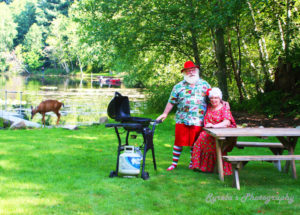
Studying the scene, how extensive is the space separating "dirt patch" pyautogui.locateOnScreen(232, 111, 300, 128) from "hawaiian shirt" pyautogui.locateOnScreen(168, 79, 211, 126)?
5626 mm

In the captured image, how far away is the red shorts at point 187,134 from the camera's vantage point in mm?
6020

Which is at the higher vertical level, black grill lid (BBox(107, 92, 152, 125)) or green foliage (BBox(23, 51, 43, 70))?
green foliage (BBox(23, 51, 43, 70))

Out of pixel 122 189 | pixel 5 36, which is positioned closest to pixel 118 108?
pixel 122 189

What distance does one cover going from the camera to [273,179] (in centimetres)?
556

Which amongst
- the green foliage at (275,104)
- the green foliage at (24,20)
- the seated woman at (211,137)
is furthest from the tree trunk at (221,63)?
the green foliage at (24,20)

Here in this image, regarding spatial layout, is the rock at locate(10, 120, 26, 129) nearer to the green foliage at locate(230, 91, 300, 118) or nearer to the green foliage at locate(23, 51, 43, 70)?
the green foliage at locate(230, 91, 300, 118)

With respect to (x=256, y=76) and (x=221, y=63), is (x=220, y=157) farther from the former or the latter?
(x=256, y=76)

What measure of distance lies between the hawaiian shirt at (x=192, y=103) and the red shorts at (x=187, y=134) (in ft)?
0.26

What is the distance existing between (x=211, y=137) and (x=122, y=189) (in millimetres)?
1864

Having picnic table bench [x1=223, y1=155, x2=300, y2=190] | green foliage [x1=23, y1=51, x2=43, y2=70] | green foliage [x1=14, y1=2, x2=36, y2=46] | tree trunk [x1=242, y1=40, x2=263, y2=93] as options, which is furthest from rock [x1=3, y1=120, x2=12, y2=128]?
green foliage [x1=14, y1=2, x2=36, y2=46]

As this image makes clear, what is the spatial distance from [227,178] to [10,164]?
3.76 m

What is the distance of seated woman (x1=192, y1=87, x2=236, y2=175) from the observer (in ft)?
18.9

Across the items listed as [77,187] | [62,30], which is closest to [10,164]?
[77,187]

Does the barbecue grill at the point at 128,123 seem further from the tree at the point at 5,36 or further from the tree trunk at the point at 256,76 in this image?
the tree at the point at 5,36
